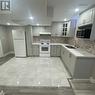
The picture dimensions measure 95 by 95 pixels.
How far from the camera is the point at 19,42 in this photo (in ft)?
15.9

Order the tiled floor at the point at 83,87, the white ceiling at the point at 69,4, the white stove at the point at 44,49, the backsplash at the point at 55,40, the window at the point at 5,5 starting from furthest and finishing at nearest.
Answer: the backsplash at the point at 55,40, the white stove at the point at 44,49, the tiled floor at the point at 83,87, the white ceiling at the point at 69,4, the window at the point at 5,5

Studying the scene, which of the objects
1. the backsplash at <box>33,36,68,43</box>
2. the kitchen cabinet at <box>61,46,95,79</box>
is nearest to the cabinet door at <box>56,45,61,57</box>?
the backsplash at <box>33,36,68,43</box>

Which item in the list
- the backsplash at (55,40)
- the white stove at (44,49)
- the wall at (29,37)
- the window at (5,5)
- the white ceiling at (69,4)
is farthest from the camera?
the backsplash at (55,40)

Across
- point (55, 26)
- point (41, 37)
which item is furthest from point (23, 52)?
point (55, 26)

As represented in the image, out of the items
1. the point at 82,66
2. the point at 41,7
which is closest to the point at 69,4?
the point at 41,7

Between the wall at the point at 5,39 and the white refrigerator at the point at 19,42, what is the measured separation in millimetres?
993

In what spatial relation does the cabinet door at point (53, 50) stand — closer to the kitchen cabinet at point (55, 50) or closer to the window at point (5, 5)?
the kitchen cabinet at point (55, 50)

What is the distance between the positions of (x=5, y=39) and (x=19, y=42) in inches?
54.7

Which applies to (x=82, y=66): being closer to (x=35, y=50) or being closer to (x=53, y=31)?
(x=53, y=31)

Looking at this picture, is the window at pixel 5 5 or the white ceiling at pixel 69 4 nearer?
the window at pixel 5 5

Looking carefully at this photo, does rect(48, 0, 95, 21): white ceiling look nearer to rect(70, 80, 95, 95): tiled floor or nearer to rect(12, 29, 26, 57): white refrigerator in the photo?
rect(70, 80, 95, 95): tiled floor

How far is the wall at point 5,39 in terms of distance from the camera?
5172mm

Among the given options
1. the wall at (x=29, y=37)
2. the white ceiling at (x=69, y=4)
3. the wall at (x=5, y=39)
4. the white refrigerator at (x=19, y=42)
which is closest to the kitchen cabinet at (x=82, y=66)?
the white ceiling at (x=69, y=4)

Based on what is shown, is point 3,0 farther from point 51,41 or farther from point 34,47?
point 51,41
